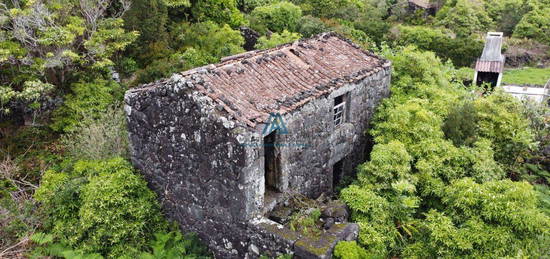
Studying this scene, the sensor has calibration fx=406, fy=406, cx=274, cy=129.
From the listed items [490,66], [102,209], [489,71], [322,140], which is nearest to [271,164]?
[322,140]

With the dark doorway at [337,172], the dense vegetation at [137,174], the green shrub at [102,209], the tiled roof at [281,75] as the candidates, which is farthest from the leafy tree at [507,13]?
the green shrub at [102,209]

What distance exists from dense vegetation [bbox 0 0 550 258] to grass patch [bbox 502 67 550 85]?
22722mm

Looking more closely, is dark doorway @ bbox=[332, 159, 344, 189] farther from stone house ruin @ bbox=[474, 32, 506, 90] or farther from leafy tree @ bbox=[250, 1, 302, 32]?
stone house ruin @ bbox=[474, 32, 506, 90]

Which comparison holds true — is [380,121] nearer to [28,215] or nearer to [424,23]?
[28,215]

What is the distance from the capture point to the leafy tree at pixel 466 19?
161ft

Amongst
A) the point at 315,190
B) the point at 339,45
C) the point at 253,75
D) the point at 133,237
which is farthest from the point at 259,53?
the point at 133,237

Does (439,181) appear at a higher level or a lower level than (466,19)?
higher

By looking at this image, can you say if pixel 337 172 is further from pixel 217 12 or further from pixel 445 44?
pixel 445 44

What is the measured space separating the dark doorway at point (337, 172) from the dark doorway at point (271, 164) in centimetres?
307

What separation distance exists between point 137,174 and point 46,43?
6.85m

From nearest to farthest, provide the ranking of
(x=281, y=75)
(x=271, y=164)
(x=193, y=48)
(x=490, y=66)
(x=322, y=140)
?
(x=271, y=164)
(x=281, y=75)
(x=322, y=140)
(x=193, y=48)
(x=490, y=66)

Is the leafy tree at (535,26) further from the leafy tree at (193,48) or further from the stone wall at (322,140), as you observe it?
the stone wall at (322,140)

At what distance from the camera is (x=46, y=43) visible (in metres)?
14.0

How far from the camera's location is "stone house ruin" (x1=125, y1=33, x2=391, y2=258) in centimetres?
878
